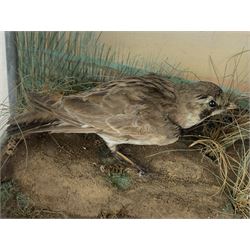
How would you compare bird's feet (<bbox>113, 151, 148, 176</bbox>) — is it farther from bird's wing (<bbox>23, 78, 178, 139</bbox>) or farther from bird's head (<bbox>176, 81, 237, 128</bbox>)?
bird's head (<bbox>176, 81, 237, 128</bbox>)

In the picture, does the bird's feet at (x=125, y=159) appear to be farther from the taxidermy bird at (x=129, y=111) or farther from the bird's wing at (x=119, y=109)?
the bird's wing at (x=119, y=109)

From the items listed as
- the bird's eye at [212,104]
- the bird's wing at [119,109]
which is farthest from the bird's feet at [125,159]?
the bird's eye at [212,104]

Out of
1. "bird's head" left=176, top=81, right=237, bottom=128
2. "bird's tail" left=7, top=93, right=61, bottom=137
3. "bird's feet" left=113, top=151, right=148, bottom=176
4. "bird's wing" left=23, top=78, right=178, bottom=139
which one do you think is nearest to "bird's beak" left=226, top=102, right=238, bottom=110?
"bird's head" left=176, top=81, right=237, bottom=128

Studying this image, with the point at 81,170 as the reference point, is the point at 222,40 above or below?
above

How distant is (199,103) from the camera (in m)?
2.29

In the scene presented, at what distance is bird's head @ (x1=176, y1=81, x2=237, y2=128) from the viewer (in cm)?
228

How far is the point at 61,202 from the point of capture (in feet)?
7.50

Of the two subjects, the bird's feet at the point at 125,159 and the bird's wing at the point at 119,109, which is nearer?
the bird's wing at the point at 119,109

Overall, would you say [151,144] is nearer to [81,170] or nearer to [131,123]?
[131,123]

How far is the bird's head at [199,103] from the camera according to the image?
2279 mm

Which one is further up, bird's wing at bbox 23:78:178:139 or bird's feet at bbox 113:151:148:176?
bird's wing at bbox 23:78:178:139

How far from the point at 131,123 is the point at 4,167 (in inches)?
21.1
